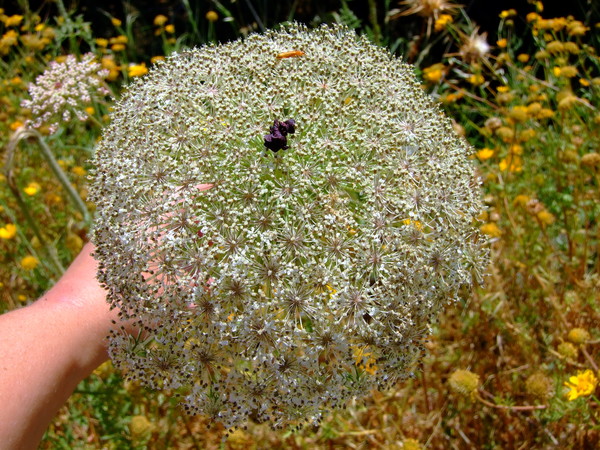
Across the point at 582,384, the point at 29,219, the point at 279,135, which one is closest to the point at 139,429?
the point at 29,219

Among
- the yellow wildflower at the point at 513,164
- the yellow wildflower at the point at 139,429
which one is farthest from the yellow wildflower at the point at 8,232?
the yellow wildflower at the point at 513,164

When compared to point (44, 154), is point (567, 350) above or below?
below

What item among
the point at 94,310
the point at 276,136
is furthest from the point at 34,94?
the point at 276,136

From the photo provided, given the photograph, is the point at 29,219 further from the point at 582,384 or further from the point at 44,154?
the point at 582,384

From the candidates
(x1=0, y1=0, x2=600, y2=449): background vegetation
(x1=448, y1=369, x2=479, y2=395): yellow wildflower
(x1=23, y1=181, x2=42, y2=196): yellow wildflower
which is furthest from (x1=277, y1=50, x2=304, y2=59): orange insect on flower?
(x1=23, y1=181, x2=42, y2=196): yellow wildflower

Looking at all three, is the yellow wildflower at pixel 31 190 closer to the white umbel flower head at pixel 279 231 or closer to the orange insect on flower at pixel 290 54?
the white umbel flower head at pixel 279 231

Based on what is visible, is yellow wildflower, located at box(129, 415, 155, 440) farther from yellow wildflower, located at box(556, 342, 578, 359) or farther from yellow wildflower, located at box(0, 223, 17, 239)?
yellow wildflower, located at box(556, 342, 578, 359)

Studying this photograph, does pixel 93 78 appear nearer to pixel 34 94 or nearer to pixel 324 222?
pixel 34 94
